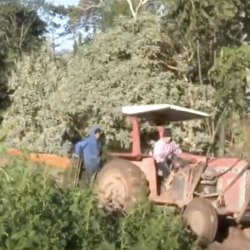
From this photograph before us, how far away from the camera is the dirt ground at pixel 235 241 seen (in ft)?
40.9

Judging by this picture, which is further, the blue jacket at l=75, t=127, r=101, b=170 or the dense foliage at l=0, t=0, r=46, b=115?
the dense foliage at l=0, t=0, r=46, b=115

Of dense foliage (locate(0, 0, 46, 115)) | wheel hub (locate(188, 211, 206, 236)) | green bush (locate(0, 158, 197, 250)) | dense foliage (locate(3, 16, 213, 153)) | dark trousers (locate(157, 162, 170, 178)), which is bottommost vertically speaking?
wheel hub (locate(188, 211, 206, 236))

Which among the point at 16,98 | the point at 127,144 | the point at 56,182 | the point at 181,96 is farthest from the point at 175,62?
the point at 56,182

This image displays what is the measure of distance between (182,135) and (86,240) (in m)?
18.7

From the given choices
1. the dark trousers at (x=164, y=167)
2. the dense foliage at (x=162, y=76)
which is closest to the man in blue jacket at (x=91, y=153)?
Answer: the dark trousers at (x=164, y=167)

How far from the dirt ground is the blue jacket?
117 inches

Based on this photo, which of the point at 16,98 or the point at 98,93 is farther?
the point at 16,98

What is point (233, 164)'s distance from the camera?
522 inches

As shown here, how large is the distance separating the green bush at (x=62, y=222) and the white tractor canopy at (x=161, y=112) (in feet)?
16.5

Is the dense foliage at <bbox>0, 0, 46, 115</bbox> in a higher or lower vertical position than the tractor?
A: higher

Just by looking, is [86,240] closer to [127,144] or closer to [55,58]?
[127,144]

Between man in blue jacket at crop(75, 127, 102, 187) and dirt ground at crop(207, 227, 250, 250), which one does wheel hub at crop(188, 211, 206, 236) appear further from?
man in blue jacket at crop(75, 127, 102, 187)

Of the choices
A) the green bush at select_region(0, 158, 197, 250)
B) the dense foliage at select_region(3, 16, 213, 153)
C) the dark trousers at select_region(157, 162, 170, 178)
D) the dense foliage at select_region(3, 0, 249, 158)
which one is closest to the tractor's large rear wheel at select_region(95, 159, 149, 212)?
the dark trousers at select_region(157, 162, 170, 178)

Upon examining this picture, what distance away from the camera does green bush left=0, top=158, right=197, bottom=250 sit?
6.57 meters
